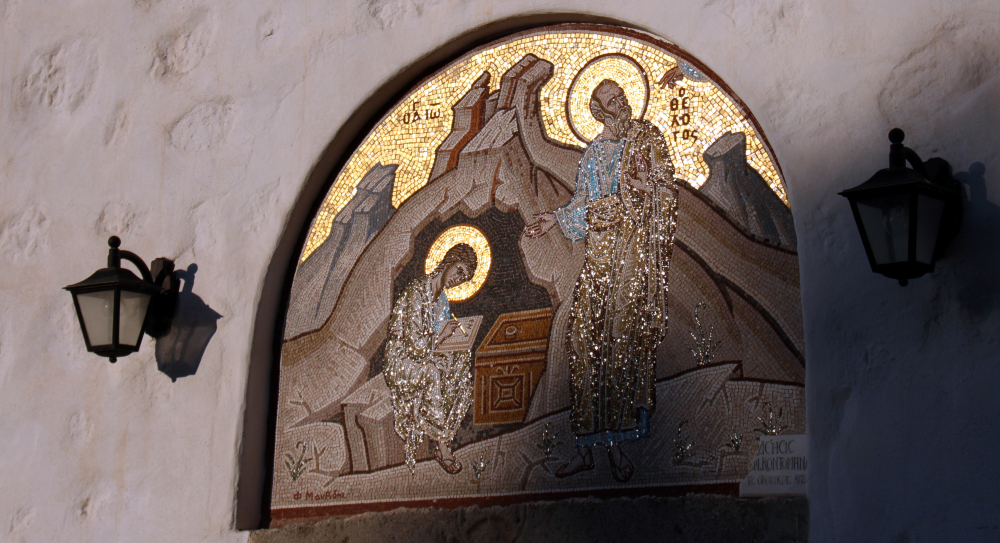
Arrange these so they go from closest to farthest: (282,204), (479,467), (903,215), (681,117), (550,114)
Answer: (903,215)
(681,117)
(479,467)
(550,114)
(282,204)

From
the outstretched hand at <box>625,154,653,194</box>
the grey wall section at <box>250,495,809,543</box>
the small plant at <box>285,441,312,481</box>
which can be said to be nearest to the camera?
the grey wall section at <box>250,495,809,543</box>

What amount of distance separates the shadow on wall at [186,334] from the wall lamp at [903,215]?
97.1 inches

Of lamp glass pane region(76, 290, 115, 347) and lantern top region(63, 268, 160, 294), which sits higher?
lantern top region(63, 268, 160, 294)

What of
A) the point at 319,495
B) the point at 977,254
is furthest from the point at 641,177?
the point at 319,495

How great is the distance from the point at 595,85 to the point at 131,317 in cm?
191

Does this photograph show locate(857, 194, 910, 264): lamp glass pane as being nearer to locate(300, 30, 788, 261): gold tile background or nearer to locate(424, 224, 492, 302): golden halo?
locate(300, 30, 788, 261): gold tile background

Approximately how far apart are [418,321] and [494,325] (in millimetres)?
318

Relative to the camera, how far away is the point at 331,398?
12.1 ft

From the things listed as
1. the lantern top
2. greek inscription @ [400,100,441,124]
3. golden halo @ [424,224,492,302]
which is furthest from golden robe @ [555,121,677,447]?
the lantern top

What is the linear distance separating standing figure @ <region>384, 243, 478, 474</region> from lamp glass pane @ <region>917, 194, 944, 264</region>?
1519 millimetres

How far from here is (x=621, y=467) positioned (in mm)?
→ 3008

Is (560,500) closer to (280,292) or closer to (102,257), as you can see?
(280,292)

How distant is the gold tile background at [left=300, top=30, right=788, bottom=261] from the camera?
308 centimetres

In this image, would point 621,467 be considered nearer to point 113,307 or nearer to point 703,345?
point 703,345
